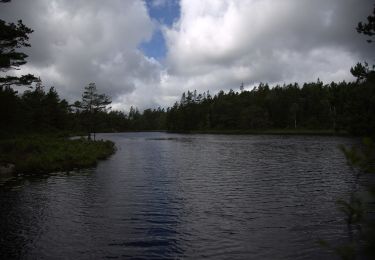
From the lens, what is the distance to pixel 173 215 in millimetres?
18859

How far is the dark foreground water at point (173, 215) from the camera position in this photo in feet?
44.9

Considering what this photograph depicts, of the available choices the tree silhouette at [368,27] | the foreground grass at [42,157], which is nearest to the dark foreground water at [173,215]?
the foreground grass at [42,157]

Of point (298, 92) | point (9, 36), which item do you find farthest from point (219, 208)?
point (298, 92)

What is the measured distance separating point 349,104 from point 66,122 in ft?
310

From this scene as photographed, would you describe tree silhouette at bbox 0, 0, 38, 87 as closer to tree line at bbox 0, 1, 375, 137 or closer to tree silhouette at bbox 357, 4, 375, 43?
tree line at bbox 0, 1, 375, 137

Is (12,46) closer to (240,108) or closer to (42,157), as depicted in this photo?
(42,157)

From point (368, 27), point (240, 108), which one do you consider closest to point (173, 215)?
point (368, 27)

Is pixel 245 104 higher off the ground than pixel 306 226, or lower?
higher

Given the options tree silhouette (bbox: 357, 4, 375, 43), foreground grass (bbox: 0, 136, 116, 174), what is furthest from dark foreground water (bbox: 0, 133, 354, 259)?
tree silhouette (bbox: 357, 4, 375, 43)

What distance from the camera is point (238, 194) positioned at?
23828 mm

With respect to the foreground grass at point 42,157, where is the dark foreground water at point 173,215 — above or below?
below

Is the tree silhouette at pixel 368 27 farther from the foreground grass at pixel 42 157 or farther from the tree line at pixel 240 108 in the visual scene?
the foreground grass at pixel 42 157

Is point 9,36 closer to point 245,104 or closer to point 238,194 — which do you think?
point 238,194

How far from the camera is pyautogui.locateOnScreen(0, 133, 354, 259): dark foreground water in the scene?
13.7 meters
